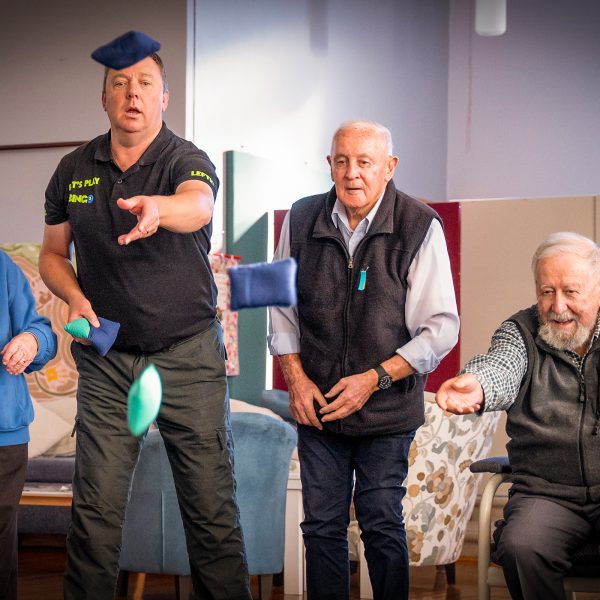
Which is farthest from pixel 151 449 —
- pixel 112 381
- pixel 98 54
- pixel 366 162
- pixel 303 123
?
pixel 303 123

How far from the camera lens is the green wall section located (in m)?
5.05

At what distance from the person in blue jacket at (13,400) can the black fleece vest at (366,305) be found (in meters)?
0.65

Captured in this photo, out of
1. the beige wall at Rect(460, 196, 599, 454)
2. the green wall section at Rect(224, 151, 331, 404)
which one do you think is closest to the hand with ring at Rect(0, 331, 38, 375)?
the green wall section at Rect(224, 151, 331, 404)

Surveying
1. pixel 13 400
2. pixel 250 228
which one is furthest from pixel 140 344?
pixel 250 228

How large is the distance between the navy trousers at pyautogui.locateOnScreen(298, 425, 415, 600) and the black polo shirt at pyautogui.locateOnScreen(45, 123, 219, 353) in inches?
17.8

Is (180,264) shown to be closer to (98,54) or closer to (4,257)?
(4,257)

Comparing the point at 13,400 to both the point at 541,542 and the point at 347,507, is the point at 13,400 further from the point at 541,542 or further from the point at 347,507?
the point at 541,542

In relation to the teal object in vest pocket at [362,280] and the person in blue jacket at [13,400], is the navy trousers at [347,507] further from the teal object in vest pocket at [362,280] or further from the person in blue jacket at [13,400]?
the person in blue jacket at [13,400]

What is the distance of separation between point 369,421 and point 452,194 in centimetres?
582

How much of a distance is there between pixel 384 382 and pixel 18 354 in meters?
0.84

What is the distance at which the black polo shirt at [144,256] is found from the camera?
2.19m

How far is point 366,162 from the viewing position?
7.79 feet

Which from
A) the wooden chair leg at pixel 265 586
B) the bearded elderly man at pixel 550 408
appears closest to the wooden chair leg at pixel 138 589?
the wooden chair leg at pixel 265 586

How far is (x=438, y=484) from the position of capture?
3736 mm
